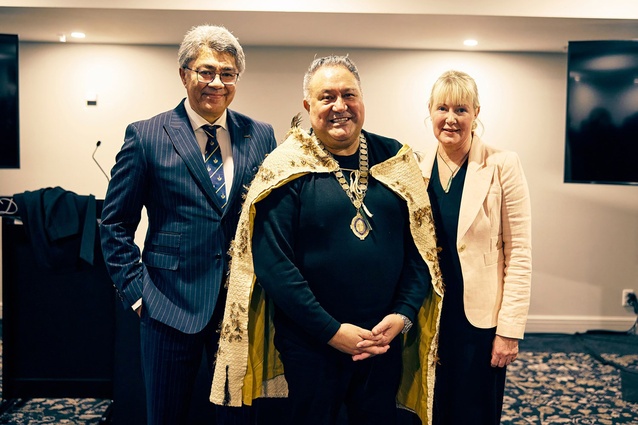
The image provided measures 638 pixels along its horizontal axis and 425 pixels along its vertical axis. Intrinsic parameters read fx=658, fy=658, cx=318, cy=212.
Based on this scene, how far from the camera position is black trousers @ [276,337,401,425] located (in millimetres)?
1791

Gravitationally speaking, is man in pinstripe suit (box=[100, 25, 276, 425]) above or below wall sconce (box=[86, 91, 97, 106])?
below

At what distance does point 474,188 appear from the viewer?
2.11 meters

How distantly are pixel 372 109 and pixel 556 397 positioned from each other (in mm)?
2402

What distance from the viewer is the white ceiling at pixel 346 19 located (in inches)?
144

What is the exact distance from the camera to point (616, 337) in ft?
16.2

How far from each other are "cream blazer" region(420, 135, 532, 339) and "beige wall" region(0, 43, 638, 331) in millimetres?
2897

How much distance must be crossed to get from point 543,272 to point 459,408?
3.20 m

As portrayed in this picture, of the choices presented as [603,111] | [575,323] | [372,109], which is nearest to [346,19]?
[372,109]

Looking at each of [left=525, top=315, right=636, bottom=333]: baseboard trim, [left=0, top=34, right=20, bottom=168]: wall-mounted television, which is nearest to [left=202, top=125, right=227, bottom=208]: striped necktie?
[left=0, top=34, right=20, bottom=168]: wall-mounted television

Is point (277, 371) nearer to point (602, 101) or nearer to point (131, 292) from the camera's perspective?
point (131, 292)

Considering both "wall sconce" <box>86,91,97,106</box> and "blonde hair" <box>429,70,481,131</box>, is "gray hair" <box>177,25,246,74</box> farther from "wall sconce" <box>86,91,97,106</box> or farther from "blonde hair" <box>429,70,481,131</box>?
"wall sconce" <box>86,91,97,106</box>

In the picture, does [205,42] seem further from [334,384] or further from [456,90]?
[334,384]

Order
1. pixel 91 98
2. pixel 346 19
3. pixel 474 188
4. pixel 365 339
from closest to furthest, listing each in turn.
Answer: pixel 365 339 → pixel 474 188 → pixel 346 19 → pixel 91 98

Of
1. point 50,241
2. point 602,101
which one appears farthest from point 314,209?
point 602,101
